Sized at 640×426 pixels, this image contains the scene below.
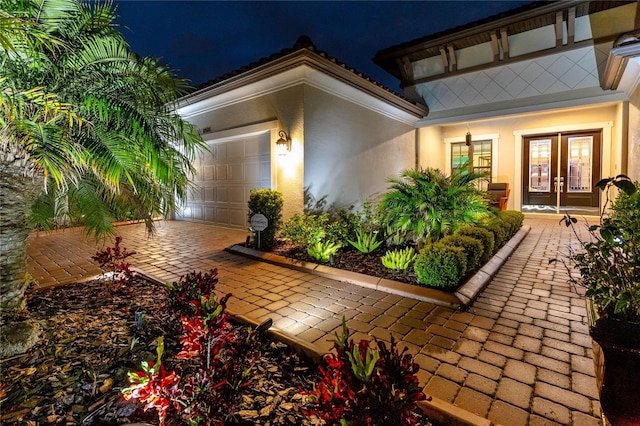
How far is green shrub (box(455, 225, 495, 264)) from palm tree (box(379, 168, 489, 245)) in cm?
13

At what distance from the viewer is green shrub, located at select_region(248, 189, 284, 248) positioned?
6.26 meters

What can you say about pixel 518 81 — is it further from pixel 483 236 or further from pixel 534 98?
pixel 483 236

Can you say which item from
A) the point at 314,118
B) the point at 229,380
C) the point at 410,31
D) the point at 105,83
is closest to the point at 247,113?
the point at 314,118

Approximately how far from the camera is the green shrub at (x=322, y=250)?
17.1 feet

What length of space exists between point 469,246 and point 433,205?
94cm

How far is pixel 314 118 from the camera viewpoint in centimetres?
698

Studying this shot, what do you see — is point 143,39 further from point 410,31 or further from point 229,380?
point 229,380

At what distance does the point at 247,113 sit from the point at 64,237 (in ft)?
17.8

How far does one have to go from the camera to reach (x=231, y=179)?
917 cm

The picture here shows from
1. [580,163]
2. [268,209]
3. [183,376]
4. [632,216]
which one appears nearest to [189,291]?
[183,376]

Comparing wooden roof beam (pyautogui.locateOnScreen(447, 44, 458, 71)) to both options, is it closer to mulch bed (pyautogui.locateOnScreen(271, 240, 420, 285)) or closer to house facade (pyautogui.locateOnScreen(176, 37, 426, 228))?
house facade (pyautogui.locateOnScreen(176, 37, 426, 228))

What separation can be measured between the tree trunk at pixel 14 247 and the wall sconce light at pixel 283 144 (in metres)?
4.82

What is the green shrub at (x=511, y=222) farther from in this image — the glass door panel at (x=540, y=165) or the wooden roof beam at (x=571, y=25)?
the wooden roof beam at (x=571, y=25)

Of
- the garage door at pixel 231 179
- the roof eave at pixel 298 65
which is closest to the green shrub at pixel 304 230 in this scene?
the garage door at pixel 231 179
